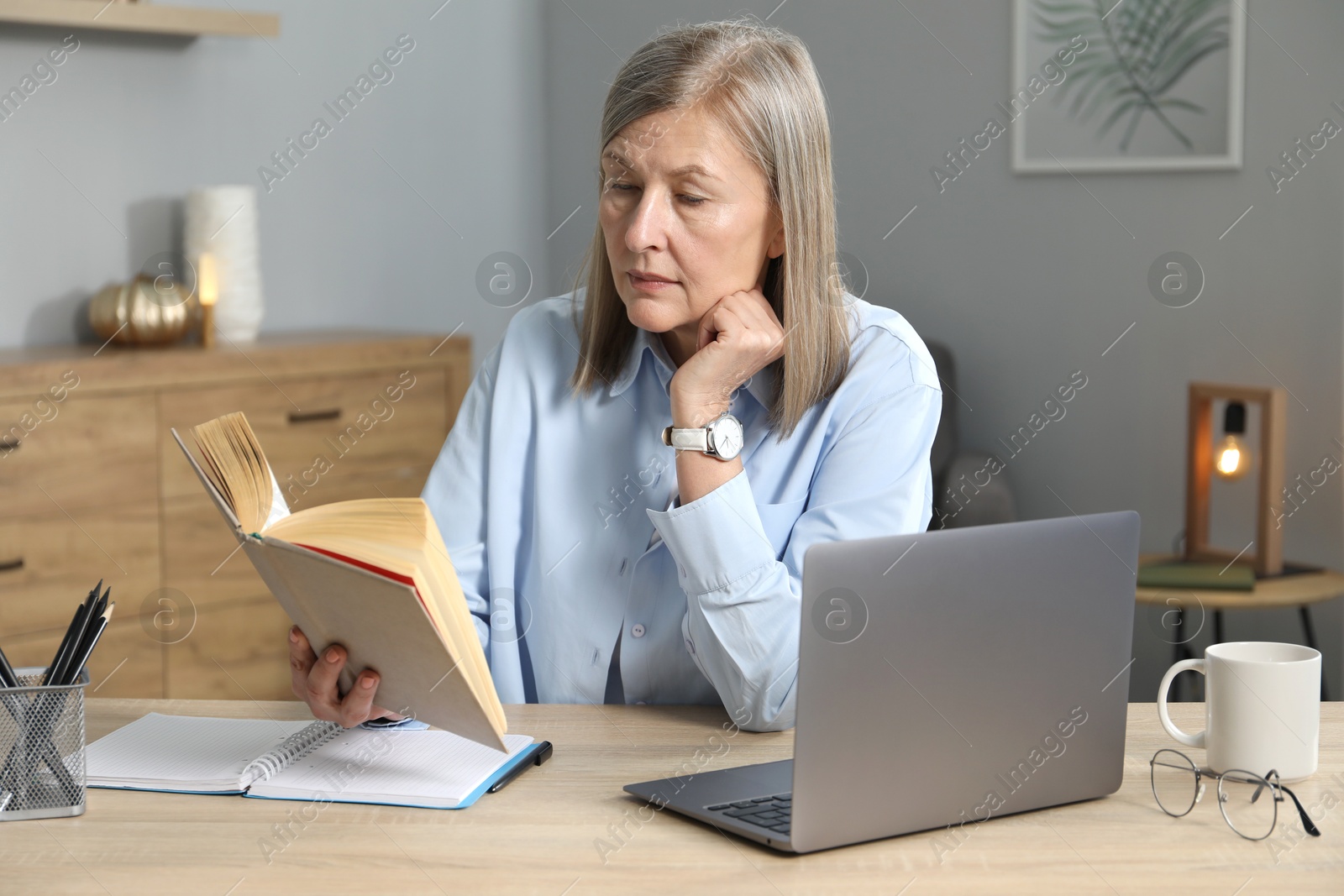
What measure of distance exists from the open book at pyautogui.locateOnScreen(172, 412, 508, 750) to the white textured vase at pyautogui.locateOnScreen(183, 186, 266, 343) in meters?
2.55

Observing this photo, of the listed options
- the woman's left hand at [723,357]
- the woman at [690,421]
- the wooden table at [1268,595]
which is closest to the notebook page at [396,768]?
the woman at [690,421]

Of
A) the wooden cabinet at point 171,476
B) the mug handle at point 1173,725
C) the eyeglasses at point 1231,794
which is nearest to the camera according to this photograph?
the eyeglasses at point 1231,794

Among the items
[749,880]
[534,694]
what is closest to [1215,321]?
[534,694]

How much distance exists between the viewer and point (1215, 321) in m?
3.28

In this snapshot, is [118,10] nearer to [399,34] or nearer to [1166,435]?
[399,34]

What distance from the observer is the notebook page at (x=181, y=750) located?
3.66ft

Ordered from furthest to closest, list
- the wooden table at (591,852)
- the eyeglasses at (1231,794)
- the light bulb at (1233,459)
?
the light bulb at (1233,459), the eyeglasses at (1231,794), the wooden table at (591,852)

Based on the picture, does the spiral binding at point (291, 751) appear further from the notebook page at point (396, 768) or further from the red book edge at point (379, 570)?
the red book edge at point (379, 570)

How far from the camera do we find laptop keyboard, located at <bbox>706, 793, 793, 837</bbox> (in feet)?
3.25

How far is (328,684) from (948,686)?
1.70 ft

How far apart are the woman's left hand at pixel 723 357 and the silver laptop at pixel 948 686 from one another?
467 mm

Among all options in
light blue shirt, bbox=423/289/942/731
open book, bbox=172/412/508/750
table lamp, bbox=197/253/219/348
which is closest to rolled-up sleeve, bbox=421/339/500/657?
light blue shirt, bbox=423/289/942/731

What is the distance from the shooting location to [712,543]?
130 cm

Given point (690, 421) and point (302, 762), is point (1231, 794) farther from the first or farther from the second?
point (302, 762)
